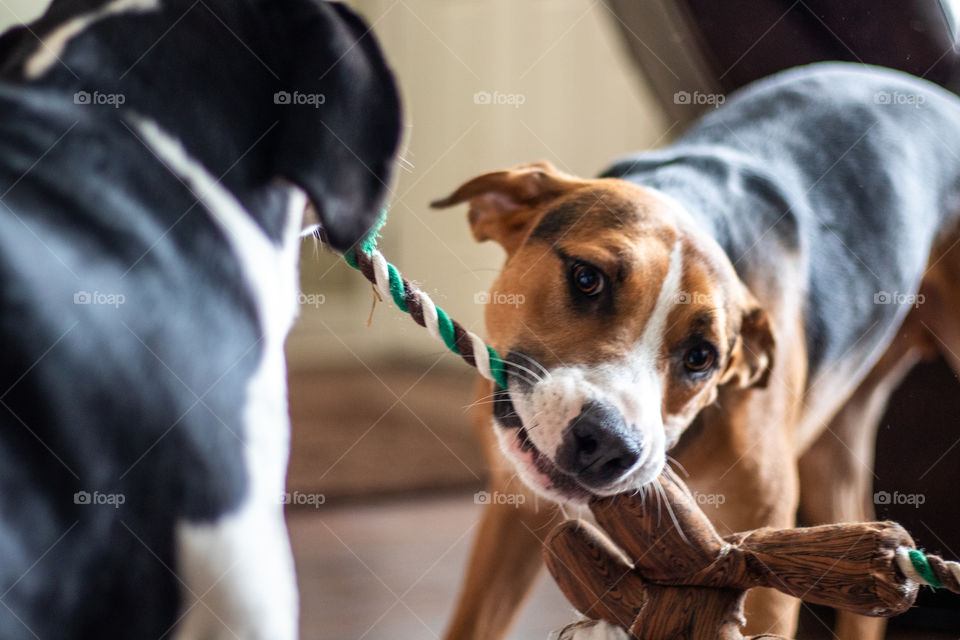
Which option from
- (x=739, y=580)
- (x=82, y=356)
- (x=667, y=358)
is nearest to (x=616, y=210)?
(x=667, y=358)

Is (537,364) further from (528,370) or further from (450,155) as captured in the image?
(450,155)

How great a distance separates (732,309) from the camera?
2.09ft

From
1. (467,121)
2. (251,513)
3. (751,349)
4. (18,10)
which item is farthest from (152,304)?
(751,349)

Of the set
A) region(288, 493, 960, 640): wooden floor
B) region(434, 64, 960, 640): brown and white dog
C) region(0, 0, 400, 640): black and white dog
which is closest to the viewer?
region(0, 0, 400, 640): black and white dog

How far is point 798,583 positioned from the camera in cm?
47

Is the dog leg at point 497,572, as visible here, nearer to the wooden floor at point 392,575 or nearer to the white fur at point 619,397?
the wooden floor at point 392,575

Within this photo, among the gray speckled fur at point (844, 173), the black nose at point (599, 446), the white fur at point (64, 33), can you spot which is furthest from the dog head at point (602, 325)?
the white fur at point (64, 33)

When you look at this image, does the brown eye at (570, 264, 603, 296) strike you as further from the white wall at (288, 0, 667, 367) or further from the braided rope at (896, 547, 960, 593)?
the braided rope at (896, 547, 960, 593)

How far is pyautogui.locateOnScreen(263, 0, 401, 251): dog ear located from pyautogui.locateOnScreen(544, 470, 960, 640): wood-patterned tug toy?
8.9 inches

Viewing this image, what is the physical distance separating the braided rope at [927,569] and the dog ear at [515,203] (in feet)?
1.11

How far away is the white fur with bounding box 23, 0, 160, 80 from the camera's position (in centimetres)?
40

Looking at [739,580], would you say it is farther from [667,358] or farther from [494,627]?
[494,627]

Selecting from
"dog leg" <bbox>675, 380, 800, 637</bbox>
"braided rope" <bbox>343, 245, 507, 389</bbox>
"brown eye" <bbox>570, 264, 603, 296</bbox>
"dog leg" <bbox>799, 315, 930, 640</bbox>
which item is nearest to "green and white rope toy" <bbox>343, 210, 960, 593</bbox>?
"braided rope" <bbox>343, 245, 507, 389</bbox>

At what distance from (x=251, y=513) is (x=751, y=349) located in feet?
1.39
